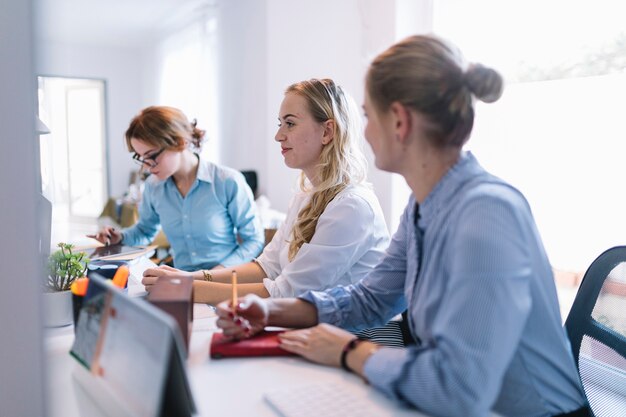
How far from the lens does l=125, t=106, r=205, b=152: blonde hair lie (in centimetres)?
229

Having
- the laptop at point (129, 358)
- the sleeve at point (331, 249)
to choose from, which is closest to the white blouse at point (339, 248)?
the sleeve at point (331, 249)

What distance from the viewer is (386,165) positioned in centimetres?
109

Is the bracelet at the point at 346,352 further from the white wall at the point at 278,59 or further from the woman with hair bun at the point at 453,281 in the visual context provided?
the white wall at the point at 278,59

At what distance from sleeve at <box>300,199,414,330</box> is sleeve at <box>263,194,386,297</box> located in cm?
18

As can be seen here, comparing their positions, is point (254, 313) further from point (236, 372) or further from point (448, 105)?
point (448, 105)

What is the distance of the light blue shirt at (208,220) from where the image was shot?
2.41 m

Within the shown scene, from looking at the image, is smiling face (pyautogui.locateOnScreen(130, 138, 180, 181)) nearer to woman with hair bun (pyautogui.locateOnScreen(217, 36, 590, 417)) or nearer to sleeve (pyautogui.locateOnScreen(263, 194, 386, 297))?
sleeve (pyautogui.locateOnScreen(263, 194, 386, 297))

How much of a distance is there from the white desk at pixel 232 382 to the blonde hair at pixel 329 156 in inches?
22.7

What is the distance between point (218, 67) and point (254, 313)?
4.86 metres

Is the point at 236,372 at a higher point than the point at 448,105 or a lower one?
lower

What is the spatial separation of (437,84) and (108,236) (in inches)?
70.1

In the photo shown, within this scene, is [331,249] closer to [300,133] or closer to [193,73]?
[300,133]

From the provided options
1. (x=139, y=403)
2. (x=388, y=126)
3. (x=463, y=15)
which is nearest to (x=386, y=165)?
(x=388, y=126)

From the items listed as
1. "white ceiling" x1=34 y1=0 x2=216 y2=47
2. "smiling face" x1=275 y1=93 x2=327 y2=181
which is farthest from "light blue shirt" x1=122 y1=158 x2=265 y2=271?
"white ceiling" x1=34 y1=0 x2=216 y2=47
